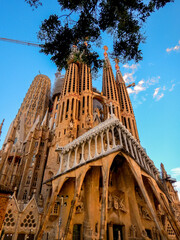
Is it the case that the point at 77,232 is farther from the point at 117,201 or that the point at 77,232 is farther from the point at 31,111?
the point at 31,111

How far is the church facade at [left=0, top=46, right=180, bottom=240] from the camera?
589 inches

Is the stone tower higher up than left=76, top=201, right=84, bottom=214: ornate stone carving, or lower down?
higher up

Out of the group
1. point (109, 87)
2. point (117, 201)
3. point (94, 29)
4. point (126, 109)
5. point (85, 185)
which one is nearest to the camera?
point (94, 29)

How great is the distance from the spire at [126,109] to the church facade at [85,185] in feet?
29.8

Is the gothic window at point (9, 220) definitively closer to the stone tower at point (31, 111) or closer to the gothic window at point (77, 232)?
the gothic window at point (77, 232)

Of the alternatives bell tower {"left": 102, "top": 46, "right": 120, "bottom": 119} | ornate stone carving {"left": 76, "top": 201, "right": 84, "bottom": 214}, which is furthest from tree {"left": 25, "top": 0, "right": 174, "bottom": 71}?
bell tower {"left": 102, "top": 46, "right": 120, "bottom": 119}

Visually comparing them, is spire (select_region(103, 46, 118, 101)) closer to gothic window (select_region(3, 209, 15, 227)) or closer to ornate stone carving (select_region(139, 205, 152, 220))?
ornate stone carving (select_region(139, 205, 152, 220))

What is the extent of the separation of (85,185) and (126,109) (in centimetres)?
2482

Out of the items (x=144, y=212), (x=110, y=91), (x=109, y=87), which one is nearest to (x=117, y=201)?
(x=144, y=212)

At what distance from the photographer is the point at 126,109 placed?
128 ft

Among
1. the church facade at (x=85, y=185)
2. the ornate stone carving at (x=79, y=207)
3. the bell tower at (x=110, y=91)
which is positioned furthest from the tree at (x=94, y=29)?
the bell tower at (x=110, y=91)

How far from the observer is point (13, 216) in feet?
48.8

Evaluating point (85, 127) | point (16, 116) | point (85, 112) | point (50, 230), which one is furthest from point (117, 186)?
point (16, 116)

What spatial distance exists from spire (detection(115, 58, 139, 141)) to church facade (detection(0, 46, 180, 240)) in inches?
358
